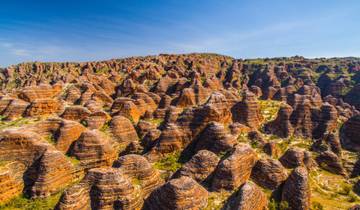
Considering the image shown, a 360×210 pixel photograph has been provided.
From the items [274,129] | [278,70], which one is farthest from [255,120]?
[278,70]

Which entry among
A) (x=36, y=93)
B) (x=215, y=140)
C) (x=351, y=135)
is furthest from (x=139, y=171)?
(x=351, y=135)

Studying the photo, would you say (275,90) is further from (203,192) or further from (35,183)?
(35,183)

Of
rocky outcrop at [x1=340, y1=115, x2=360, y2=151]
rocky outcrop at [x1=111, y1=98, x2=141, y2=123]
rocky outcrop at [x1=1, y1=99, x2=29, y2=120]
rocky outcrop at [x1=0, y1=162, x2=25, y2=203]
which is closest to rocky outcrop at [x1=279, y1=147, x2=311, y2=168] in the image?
rocky outcrop at [x1=340, y1=115, x2=360, y2=151]

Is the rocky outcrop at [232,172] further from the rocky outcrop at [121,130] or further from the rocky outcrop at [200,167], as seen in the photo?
the rocky outcrop at [121,130]

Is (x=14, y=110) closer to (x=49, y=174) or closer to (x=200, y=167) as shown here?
(x=49, y=174)

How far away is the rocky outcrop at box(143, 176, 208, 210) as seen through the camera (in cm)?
2559

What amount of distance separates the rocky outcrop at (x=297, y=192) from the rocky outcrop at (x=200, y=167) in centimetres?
952

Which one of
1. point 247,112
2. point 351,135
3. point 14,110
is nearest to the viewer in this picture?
point 14,110

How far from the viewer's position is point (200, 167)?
33781mm

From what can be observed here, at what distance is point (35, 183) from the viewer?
33.3 meters

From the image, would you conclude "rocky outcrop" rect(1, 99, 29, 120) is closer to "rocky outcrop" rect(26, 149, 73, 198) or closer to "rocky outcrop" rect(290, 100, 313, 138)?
"rocky outcrop" rect(26, 149, 73, 198)

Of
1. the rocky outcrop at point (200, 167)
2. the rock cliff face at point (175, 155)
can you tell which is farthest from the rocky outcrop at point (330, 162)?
the rocky outcrop at point (200, 167)

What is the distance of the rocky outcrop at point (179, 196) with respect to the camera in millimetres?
25594

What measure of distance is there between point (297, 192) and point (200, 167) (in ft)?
39.9
